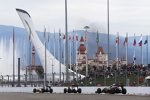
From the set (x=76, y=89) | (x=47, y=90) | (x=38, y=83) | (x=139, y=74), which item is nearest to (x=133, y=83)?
(x=139, y=74)

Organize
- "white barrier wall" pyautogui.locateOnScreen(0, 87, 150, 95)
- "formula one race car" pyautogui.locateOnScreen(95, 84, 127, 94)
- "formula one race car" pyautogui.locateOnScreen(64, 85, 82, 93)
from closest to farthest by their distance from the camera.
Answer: "formula one race car" pyautogui.locateOnScreen(95, 84, 127, 94)
"white barrier wall" pyautogui.locateOnScreen(0, 87, 150, 95)
"formula one race car" pyautogui.locateOnScreen(64, 85, 82, 93)

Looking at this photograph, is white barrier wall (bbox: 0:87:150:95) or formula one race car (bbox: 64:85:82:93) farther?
formula one race car (bbox: 64:85:82:93)

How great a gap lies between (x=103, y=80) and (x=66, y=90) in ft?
17.2

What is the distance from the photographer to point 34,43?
13588cm

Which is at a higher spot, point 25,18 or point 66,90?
point 25,18

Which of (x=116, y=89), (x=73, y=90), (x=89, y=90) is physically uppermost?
(x=116, y=89)

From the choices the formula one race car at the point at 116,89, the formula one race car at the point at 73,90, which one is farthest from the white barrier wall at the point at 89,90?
the formula one race car at the point at 73,90

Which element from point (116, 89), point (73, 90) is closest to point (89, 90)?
point (73, 90)

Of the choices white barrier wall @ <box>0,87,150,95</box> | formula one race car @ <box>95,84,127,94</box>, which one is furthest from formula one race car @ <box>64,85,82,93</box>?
formula one race car @ <box>95,84,127,94</box>

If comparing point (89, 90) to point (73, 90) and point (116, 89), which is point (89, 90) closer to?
point (73, 90)

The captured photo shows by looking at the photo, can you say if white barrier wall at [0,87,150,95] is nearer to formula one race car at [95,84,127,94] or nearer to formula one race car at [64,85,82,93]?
formula one race car at [95,84,127,94]

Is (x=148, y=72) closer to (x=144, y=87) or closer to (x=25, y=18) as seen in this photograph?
(x=144, y=87)

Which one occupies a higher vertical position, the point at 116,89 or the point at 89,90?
the point at 116,89

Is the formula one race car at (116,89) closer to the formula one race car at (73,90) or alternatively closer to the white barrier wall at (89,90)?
the white barrier wall at (89,90)
